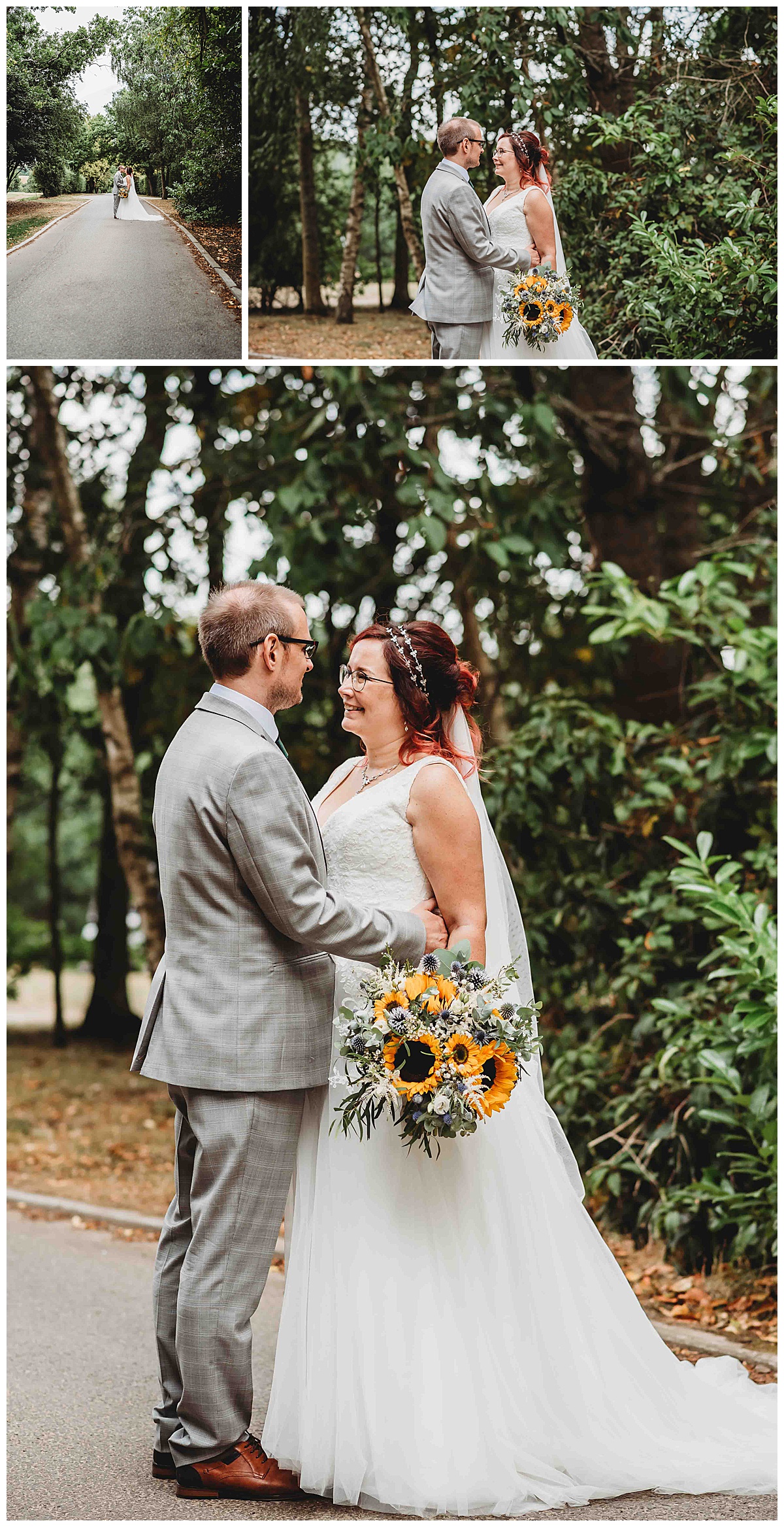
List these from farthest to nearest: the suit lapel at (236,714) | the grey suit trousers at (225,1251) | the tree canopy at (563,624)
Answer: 1. the tree canopy at (563,624)
2. the suit lapel at (236,714)
3. the grey suit trousers at (225,1251)

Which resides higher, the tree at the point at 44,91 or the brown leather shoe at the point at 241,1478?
the tree at the point at 44,91

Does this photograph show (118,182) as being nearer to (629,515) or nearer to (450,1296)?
(629,515)

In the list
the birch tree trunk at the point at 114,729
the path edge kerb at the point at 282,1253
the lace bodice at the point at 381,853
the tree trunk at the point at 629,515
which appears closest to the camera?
the lace bodice at the point at 381,853

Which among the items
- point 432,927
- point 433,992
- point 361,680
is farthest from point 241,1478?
point 361,680

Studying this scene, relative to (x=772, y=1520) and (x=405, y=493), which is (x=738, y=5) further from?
(x=772, y=1520)

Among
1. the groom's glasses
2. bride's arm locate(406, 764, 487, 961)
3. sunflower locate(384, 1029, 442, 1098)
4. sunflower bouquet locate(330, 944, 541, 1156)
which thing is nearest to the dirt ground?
the groom's glasses

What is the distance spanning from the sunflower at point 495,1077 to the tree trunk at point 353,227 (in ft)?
9.50

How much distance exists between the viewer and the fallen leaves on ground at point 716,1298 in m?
4.17

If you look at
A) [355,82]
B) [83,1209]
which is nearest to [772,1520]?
[83,1209]

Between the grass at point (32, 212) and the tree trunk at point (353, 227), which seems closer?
the grass at point (32, 212)

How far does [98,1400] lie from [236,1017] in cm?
163

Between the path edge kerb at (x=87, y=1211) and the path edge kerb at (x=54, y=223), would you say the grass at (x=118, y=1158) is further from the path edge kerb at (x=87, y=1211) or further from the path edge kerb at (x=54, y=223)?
the path edge kerb at (x=54, y=223)

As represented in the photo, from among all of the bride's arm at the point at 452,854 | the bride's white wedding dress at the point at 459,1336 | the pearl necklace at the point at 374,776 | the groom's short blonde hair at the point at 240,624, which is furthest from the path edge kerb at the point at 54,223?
the bride's arm at the point at 452,854

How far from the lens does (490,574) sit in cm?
672
